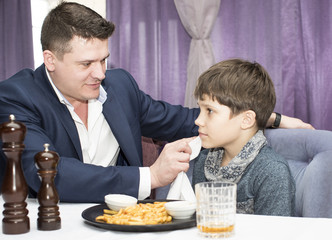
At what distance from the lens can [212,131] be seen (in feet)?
5.51

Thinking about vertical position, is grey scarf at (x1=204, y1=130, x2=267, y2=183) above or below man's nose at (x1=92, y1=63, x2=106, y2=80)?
below

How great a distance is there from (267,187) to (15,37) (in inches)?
134

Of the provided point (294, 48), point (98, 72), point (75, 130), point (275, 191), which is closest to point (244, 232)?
point (275, 191)

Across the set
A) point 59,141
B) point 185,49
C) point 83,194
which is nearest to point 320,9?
point 185,49

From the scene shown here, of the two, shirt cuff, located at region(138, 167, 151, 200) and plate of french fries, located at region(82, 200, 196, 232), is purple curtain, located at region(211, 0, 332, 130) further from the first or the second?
plate of french fries, located at region(82, 200, 196, 232)

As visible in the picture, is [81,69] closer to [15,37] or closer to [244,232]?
[244,232]

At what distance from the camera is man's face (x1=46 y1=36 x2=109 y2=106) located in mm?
1795

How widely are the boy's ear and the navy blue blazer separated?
38 centimetres

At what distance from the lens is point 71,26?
1795 millimetres

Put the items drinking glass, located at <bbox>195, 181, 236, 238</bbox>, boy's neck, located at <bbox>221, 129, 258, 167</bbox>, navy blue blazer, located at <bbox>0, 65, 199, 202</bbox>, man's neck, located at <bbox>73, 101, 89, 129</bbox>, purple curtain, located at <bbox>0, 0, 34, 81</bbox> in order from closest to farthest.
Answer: drinking glass, located at <bbox>195, 181, 236, 238</bbox> → navy blue blazer, located at <bbox>0, 65, 199, 202</bbox> → boy's neck, located at <bbox>221, 129, 258, 167</bbox> → man's neck, located at <bbox>73, 101, 89, 129</bbox> → purple curtain, located at <bbox>0, 0, 34, 81</bbox>

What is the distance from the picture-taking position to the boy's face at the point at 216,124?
1.68m

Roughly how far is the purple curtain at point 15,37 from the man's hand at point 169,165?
309 cm

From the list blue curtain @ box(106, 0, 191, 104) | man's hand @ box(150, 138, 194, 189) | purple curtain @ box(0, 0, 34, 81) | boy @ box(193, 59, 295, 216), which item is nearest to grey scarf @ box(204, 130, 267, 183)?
boy @ box(193, 59, 295, 216)

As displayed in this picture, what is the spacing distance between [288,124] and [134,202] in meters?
0.95
